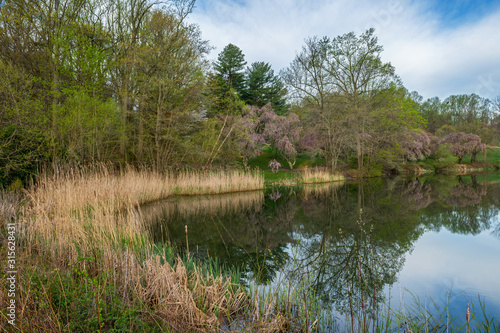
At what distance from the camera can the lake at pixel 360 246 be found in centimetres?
390

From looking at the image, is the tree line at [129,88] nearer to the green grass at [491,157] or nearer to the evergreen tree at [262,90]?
the evergreen tree at [262,90]

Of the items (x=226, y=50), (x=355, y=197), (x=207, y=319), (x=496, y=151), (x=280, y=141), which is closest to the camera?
(x=207, y=319)

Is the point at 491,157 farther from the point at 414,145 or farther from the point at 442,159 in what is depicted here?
the point at 414,145

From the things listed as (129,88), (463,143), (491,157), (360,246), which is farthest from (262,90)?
(491,157)

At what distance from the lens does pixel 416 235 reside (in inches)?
288

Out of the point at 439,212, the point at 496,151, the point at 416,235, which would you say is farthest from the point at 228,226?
the point at 496,151

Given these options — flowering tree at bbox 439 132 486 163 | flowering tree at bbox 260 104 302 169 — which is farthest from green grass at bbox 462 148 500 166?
flowering tree at bbox 260 104 302 169

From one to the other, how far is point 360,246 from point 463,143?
3729cm

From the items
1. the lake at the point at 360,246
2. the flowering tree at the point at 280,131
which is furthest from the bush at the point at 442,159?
A: the lake at the point at 360,246

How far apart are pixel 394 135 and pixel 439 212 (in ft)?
55.6

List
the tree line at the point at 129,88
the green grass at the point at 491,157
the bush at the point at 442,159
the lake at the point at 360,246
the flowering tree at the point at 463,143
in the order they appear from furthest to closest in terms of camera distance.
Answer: the green grass at the point at 491,157 → the flowering tree at the point at 463,143 → the bush at the point at 442,159 → the tree line at the point at 129,88 → the lake at the point at 360,246

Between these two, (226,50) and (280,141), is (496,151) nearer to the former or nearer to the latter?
(280,141)

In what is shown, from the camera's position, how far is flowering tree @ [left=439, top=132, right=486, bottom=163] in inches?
1296

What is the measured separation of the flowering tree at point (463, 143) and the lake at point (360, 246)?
25.0 m
